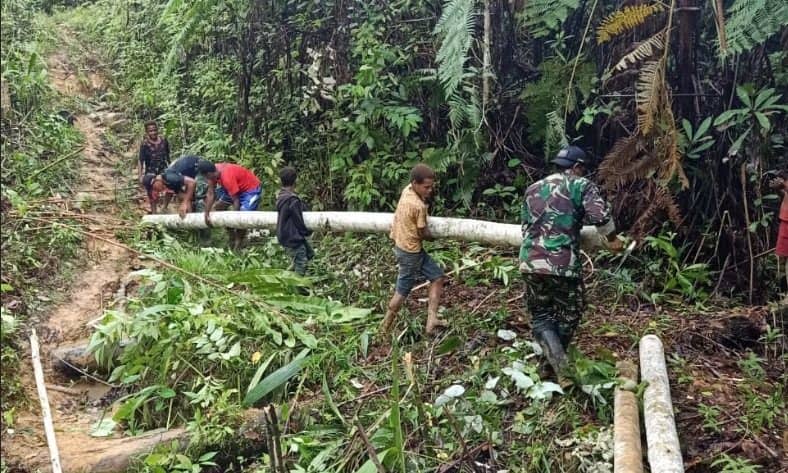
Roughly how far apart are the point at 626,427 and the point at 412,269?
7.15 ft

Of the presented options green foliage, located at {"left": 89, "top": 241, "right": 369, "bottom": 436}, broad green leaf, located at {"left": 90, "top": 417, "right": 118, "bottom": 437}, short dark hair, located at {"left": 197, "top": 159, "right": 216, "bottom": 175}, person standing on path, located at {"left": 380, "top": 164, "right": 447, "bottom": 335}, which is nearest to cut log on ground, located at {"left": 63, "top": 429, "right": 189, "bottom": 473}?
broad green leaf, located at {"left": 90, "top": 417, "right": 118, "bottom": 437}

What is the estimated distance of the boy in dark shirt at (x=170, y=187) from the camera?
848cm

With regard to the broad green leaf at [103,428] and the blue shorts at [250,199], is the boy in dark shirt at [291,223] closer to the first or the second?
the blue shorts at [250,199]

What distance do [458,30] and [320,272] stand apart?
2722 millimetres

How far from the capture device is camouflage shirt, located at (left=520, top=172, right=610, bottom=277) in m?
4.86

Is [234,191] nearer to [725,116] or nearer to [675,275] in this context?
[675,275]

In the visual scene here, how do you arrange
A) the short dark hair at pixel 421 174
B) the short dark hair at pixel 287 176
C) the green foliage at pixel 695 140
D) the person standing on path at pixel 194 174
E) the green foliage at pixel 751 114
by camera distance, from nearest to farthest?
the short dark hair at pixel 421 174 → the green foliage at pixel 751 114 → the green foliage at pixel 695 140 → the short dark hair at pixel 287 176 → the person standing on path at pixel 194 174

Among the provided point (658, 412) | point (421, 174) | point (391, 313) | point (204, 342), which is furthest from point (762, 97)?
point (204, 342)

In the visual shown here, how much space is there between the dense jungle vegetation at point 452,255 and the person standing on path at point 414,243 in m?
0.24

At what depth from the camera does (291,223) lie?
702cm

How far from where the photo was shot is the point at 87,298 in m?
7.32

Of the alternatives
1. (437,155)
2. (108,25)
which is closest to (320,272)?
(437,155)

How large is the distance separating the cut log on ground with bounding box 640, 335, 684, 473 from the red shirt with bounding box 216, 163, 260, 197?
192 inches

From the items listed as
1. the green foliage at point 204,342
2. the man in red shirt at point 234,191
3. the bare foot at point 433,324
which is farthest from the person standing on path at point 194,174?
the bare foot at point 433,324
